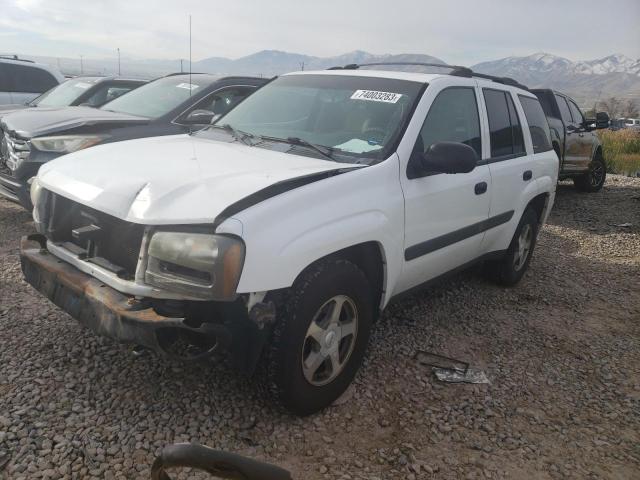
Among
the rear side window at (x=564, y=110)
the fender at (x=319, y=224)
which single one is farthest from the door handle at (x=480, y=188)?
the rear side window at (x=564, y=110)

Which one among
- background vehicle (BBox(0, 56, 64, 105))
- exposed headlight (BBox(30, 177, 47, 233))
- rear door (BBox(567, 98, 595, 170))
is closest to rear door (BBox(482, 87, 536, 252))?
exposed headlight (BBox(30, 177, 47, 233))

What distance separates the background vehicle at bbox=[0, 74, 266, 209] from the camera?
4980 millimetres

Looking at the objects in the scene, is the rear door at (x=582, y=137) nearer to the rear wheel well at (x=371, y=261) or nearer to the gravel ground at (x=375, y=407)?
the gravel ground at (x=375, y=407)

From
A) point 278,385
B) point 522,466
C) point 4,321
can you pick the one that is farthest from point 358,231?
point 4,321

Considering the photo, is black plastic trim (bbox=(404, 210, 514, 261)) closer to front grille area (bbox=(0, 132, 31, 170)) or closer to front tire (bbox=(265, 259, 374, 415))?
front tire (bbox=(265, 259, 374, 415))

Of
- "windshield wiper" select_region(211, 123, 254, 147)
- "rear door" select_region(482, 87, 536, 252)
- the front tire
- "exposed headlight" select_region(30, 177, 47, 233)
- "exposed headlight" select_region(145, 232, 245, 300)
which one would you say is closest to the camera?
"exposed headlight" select_region(145, 232, 245, 300)

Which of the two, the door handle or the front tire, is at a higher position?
the door handle

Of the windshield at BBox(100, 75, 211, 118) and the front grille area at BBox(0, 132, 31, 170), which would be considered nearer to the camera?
the front grille area at BBox(0, 132, 31, 170)

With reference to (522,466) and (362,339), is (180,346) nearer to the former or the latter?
(362,339)

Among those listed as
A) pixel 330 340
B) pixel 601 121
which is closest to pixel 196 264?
pixel 330 340

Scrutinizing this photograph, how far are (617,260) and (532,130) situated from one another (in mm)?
2562

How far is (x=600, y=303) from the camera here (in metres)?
4.93

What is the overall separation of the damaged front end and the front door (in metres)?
1.19

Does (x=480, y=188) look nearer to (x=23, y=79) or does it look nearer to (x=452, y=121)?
(x=452, y=121)
